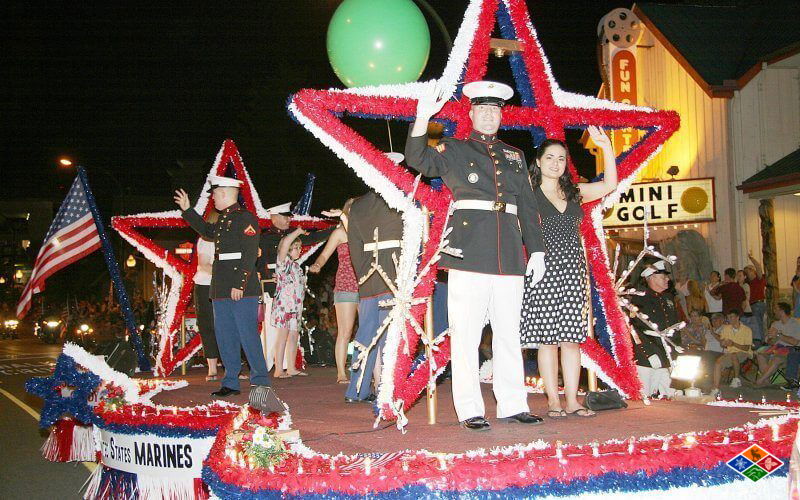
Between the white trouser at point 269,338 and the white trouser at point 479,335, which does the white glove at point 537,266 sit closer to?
the white trouser at point 479,335

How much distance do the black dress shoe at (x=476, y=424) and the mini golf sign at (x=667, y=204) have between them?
531 inches

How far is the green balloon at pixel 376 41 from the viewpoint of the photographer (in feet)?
23.8

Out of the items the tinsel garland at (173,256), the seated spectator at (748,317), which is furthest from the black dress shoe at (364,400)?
the seated spectator at (748,317)

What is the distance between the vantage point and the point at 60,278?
48406 mm

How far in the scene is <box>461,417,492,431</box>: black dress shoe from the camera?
196 inches

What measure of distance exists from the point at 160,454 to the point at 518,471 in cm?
303

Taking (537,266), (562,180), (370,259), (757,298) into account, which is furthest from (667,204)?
(537,266)

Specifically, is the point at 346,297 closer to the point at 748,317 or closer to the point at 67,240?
the point at 67,240

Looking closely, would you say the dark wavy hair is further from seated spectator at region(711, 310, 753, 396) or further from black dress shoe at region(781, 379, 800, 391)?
seated spectator at region(711, 310, 753, 396)

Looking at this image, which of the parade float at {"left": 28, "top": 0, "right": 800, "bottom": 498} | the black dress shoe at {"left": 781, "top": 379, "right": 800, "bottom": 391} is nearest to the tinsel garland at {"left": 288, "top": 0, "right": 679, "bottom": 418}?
the parade float at {"left": 28, "top": 0, "right": 800, "bottom": 498}

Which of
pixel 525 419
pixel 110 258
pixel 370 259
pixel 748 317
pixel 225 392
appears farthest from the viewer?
pixel 748 317

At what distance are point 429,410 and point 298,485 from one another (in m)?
2.02

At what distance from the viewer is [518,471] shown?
3564 millimetres

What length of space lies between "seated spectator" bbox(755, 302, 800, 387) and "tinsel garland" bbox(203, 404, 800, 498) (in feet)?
28.2
